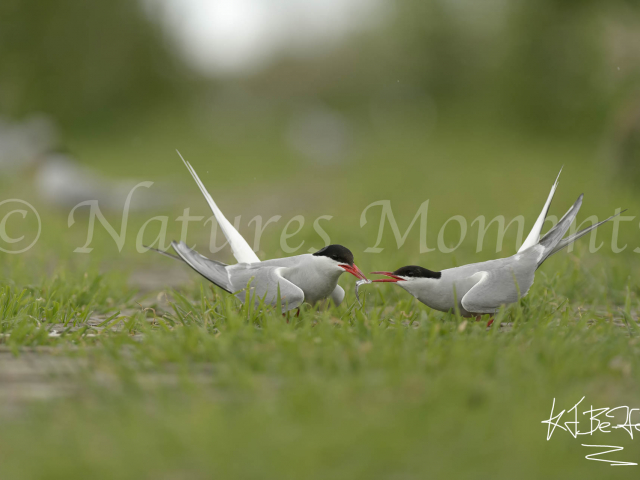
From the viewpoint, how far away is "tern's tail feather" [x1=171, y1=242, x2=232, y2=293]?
2731mm

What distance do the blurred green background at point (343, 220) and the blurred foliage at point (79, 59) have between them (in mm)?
78

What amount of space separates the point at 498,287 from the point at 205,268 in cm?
121

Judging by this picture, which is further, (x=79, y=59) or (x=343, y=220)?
(x=79, y=59)

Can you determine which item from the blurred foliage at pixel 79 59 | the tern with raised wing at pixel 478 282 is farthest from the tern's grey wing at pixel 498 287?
the blurred foliage at pixel 79 59

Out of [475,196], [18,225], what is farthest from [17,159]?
[475,196]

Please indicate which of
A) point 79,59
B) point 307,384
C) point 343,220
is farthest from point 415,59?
point 307,384

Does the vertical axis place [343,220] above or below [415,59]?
below

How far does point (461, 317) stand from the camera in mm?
2648

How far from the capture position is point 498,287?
2543 millimetres

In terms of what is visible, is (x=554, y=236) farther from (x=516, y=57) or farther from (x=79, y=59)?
(x=79, y=59)

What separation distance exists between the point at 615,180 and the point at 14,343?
605 centimetres
